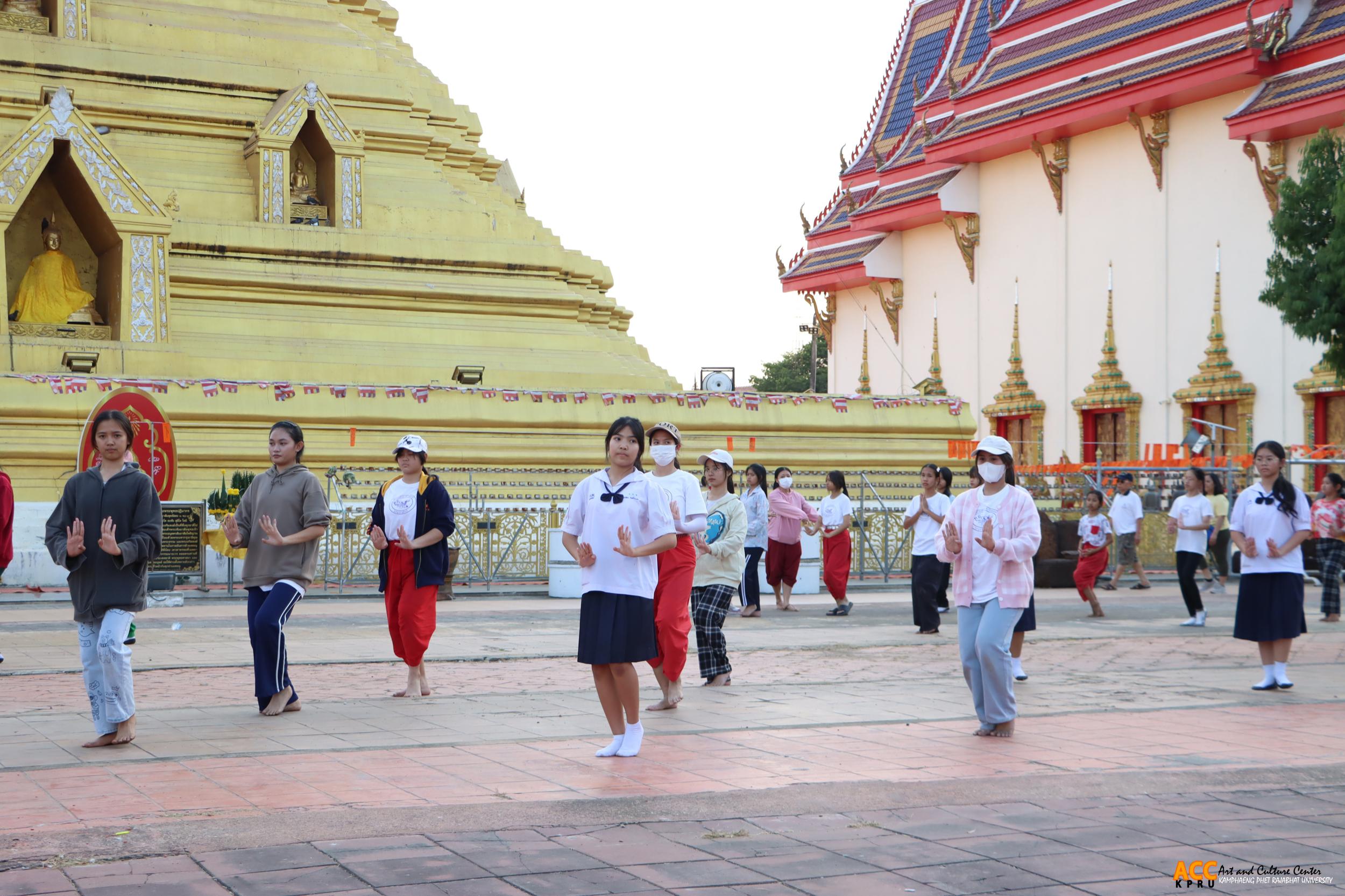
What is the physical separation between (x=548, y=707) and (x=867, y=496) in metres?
13.2

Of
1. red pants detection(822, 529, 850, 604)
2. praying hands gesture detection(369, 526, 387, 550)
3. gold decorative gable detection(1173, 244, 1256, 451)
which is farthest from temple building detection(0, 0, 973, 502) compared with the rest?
praying hands gesture detection(369, 526, 387, 550)

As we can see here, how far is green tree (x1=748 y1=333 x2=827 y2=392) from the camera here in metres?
66.9

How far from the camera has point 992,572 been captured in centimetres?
804

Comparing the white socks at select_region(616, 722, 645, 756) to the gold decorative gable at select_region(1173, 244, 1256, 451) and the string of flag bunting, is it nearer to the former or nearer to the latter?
the string of flag bunting

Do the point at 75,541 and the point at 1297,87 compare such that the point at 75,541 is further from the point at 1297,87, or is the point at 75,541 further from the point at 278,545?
the point at 1297,87

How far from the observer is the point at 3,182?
62.8ft

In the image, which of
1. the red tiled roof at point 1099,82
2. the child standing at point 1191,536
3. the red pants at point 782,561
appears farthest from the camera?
the red tiled roof at point 1099,82

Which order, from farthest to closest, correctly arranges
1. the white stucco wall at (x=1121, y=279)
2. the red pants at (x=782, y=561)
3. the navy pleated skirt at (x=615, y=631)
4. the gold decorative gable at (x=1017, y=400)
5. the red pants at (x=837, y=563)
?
the gold decorative gable at (x=1017, y=400) < the white stucco wall at (x=1121, y=279) < the red pants at (x=782, y=561) < the red pants at (x=837, y=563) < the navy pleated skirt at (x=615, y=631)

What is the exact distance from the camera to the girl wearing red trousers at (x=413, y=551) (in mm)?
9375

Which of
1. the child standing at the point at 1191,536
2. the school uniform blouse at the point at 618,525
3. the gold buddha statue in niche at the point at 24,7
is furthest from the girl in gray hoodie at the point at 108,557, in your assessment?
the gold buddha statue in niche at the point at 24,7

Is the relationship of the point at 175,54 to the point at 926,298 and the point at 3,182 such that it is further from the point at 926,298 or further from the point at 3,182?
the point at 926,298

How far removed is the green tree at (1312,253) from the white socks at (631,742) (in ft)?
48.2

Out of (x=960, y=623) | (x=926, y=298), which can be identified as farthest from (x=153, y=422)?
(x=926, y=298)

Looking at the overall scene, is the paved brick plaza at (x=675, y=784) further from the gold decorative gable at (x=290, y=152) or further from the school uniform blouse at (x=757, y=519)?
the gold decorative gable at (x=290, y=152)
